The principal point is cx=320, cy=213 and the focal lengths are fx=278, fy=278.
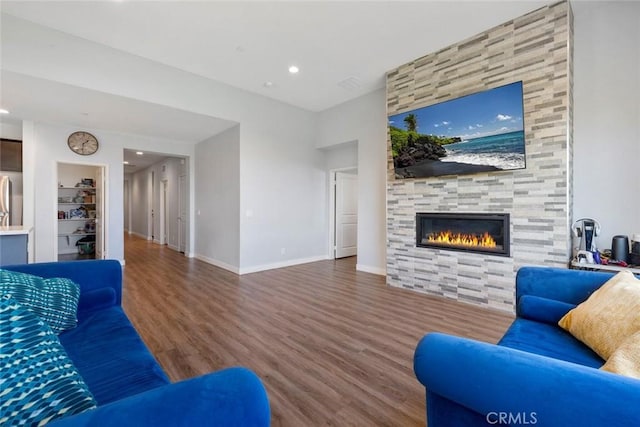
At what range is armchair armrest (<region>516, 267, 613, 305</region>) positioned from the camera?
1.72m

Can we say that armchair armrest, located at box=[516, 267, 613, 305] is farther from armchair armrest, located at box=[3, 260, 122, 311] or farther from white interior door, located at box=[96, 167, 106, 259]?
white interior door, located at box=[96, 167, 106, 259]

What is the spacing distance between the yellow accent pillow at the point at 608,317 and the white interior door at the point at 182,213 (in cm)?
729

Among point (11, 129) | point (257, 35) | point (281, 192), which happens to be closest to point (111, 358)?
point (257, 35)

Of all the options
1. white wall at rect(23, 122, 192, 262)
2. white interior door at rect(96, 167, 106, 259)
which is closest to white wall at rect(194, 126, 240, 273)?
white wall at rect(23, 122, 192, 262)

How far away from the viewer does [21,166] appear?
5238mm

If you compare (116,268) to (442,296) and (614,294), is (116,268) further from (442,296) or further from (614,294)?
(442,296)

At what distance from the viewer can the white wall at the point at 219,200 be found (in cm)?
521

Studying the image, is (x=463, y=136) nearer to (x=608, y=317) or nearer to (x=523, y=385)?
(x=608, y=317)

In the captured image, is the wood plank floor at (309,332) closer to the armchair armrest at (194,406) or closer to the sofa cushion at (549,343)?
the sofa cushion at (549,343)

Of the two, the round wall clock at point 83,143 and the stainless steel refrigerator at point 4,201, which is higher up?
the round wall clock at point 83,143

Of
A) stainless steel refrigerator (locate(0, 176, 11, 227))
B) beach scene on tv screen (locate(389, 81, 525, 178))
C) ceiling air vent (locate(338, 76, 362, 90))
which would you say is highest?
ceiling air vent (locate(338, 76, 362, 90))

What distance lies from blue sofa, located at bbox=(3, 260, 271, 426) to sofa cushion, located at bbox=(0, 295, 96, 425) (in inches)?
4.4

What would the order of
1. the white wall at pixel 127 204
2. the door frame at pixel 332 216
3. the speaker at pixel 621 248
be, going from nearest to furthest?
the speaker at pixel 621 248 → the door frame at pixel 332 216 → the white wall at pixel 127 204

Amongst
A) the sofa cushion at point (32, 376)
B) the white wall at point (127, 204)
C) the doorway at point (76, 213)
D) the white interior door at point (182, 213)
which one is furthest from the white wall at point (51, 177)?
the white wall at point (127, 204)
